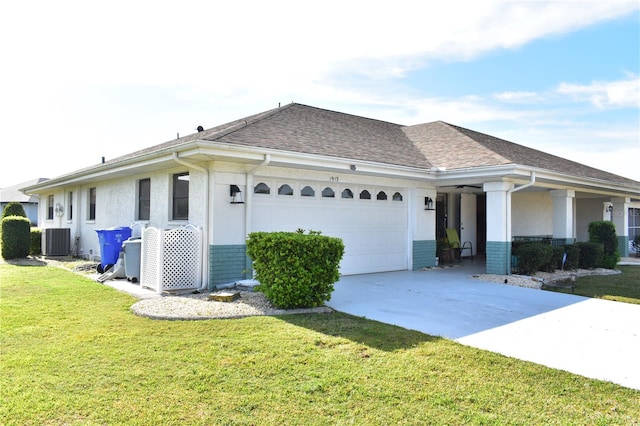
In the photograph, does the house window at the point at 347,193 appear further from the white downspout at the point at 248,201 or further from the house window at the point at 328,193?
the white downspout at the point at 248,201

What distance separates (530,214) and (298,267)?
14.2m

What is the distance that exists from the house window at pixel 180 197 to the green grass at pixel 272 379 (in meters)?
4.31

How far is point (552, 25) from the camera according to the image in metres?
9.95

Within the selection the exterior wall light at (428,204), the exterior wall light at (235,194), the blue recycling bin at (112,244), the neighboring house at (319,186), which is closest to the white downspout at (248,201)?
the neighboring house at (319,186)

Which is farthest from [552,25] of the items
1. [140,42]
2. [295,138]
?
[140,42]

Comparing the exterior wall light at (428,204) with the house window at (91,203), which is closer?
the exterior wall light at (428,204)

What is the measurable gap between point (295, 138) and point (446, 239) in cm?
714

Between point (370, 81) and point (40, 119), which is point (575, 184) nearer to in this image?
point (370, 81)

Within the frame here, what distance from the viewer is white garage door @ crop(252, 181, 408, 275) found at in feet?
32.2

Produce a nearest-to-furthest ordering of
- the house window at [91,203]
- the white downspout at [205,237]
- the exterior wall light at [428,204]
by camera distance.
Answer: the white downspout at [205,237], the exterior wall light at [428,204], the house window at [91,203]

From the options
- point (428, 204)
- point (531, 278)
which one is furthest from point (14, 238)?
point (531, 278)

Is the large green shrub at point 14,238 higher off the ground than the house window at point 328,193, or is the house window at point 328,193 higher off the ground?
the house window at point 328,193

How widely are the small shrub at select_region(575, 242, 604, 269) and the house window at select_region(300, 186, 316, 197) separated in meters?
9.02

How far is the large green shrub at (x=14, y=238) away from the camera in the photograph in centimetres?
1513
